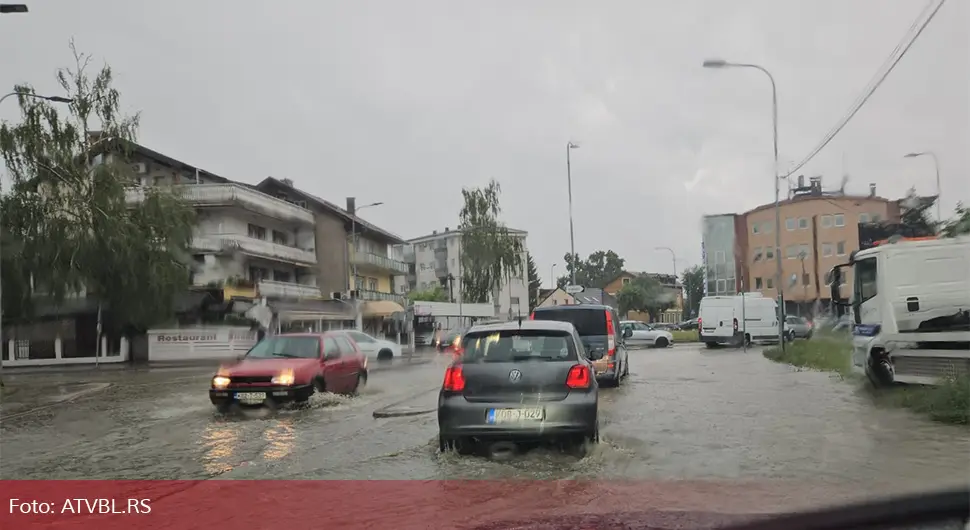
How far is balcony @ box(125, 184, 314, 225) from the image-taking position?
25.0 m

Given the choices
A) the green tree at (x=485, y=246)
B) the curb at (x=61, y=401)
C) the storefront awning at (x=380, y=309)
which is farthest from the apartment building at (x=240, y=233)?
the green tree at (x=485, y=246)

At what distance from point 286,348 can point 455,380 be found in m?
6.32

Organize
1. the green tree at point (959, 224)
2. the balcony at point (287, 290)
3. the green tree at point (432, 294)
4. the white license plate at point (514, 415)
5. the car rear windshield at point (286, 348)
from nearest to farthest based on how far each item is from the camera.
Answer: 1. the white license plate at point (514, 415)
2. the green tree at point (959, 224)
3. the car rear windshield at point (286, 348)
4. the balcony at point (287, 290)
5. the green tree at point (432, 294)

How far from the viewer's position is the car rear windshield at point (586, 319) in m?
15.6

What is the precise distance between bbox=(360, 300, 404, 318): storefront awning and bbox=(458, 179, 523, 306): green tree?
22908 millimetres

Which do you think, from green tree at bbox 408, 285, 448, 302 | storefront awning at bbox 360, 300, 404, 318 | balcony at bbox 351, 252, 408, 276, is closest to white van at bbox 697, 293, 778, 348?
storefront awning at bbox 360, 300, 404, 318

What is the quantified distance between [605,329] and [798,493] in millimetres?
9456

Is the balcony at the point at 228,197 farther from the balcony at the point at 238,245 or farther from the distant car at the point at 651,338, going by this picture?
the distant car at the point at 651,338

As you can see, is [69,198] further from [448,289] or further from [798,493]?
[448,289]

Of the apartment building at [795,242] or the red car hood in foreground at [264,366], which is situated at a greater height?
the apartment building at [795,242]

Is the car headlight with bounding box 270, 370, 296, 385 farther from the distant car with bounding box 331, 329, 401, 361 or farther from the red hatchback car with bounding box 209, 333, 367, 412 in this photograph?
the distant car with bounding box 331, 329, 401, 361

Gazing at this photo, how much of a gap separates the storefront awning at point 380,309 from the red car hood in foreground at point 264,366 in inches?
776

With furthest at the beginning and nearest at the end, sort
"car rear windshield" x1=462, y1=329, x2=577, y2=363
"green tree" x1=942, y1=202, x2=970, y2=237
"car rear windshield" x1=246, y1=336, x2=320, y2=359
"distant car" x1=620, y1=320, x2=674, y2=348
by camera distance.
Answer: "distant car" x1=620, y1=320, x2=674, y2=348
"car rear windshield" x1=246, y1=336, x2=320, y2=359
"green tree" x1=942, y1=202, x2=970, y2=237
"car rear windshield" x1=462, y1=329, x2=577, y2=363

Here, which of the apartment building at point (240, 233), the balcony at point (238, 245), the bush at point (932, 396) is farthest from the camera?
the balcony at point (238, 245)
